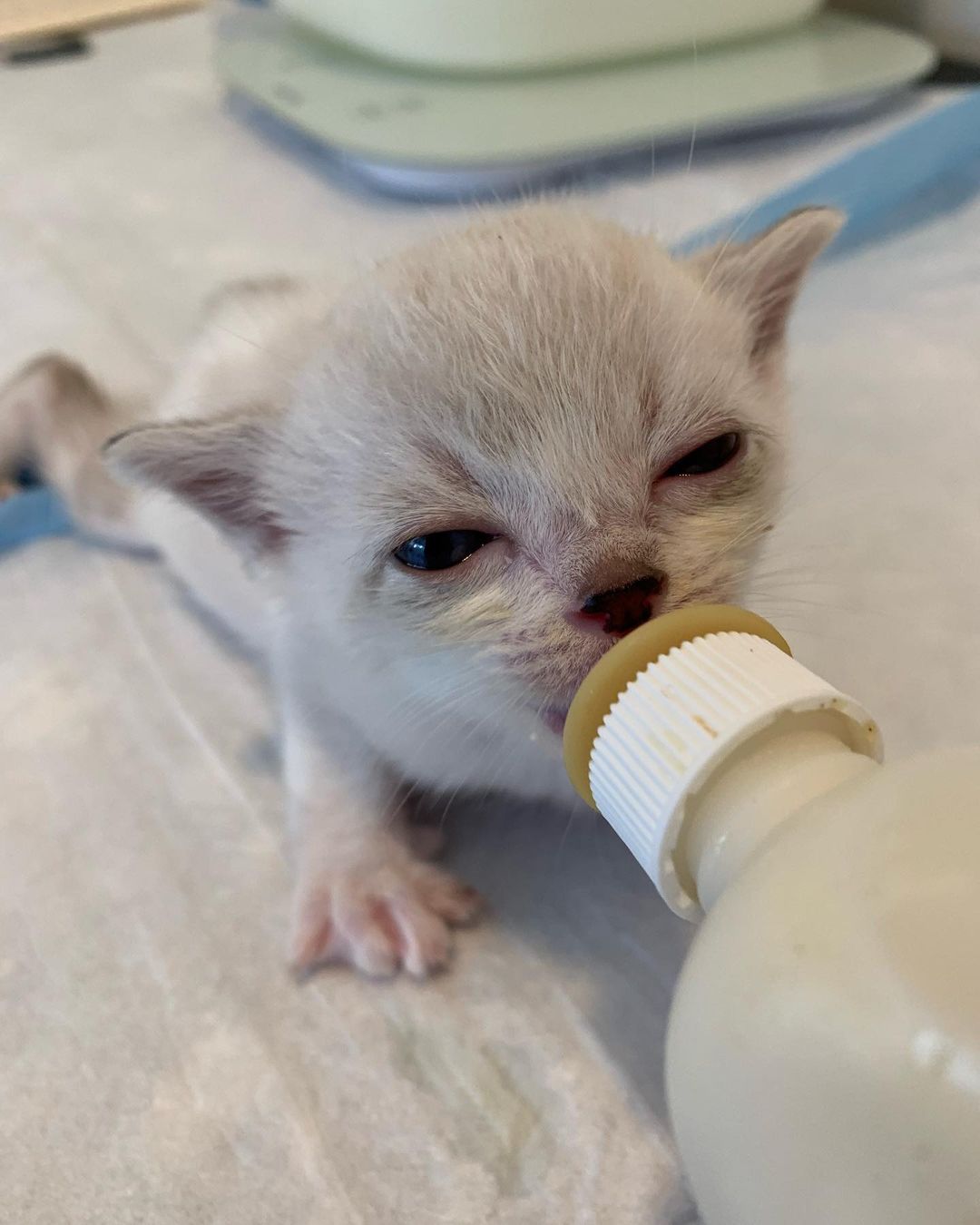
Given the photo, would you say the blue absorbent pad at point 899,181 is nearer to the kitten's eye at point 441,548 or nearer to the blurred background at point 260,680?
the blurred background at point 260,680

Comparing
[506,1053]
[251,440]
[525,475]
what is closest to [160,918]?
[506,1053]

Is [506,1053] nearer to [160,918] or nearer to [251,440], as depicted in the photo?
[160,918]

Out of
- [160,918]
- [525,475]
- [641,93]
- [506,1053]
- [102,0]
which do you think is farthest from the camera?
[102,0]

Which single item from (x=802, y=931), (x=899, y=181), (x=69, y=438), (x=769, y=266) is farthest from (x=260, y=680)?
(x=899, y=181)

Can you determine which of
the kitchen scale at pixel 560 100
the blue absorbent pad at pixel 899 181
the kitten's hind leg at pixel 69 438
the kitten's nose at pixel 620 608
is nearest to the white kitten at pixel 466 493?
the kitten's nose at pixel 620 608

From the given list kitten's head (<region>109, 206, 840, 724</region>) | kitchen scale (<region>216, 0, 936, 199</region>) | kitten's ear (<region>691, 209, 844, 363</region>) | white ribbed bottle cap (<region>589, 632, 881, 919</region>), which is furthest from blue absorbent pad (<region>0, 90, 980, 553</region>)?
white ribbed bottle cap (<region>589, 632, 881, 919</region>)

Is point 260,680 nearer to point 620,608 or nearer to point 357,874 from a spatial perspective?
point 357,874
